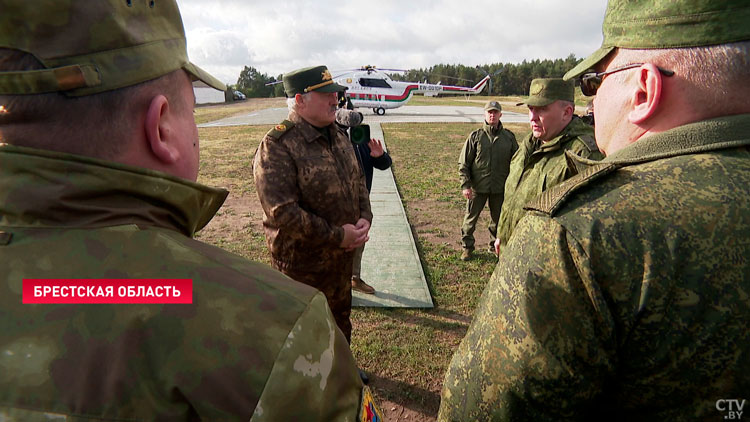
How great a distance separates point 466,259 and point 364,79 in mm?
25856

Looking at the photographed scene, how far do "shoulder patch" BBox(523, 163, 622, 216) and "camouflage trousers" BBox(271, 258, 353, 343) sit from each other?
81.4 inches

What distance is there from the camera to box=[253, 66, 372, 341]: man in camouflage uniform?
8.99 feet

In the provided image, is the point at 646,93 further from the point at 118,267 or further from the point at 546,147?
the point at 546,147

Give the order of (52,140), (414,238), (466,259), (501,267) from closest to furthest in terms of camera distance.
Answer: (52,140), (501,267), (466,259), (414,238)

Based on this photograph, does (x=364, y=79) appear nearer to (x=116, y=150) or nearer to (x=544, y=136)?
(x=544, y=136)

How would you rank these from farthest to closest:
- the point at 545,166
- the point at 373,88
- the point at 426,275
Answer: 1. the point at 373,88
2. the point at 426,275
3. the point at 545,166

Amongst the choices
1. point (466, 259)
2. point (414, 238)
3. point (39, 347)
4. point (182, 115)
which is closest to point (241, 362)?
point (39, 347)

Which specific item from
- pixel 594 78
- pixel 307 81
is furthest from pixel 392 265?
pixel 594 78

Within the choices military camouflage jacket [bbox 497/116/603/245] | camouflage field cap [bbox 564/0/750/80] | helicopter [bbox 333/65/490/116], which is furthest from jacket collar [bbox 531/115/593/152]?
helicopter [bbox 333/65/490/116]

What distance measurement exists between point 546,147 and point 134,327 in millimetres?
3305

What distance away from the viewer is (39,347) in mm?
705

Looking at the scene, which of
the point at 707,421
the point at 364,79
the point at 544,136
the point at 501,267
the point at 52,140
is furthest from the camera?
the point at 364,79

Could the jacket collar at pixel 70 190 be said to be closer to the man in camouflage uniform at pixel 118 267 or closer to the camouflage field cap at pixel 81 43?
the man in camouflage uniform at pixel 118 267

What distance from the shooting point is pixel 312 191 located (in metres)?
2.82
